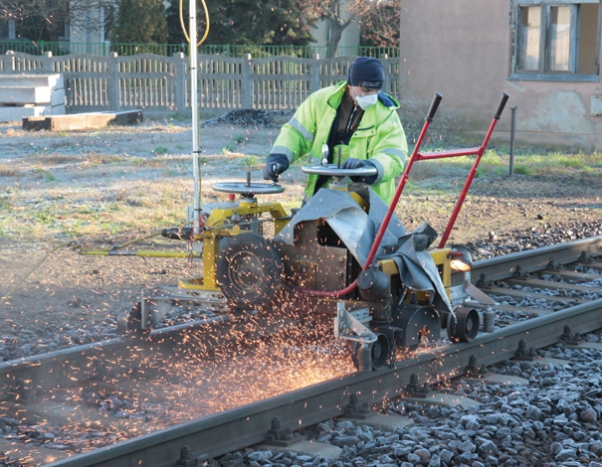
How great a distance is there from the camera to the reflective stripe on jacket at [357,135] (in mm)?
6348

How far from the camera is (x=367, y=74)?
618cm

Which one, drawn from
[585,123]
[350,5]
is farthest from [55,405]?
[350,5]

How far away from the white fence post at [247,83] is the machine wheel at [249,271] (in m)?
21.4

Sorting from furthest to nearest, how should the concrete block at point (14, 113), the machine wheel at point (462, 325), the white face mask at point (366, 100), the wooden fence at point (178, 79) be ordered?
the wooden fence at point (178, 79), the concrete block at point (14, 113), the machine wheel at point (462, 325), the white face mask at point (366, 100)

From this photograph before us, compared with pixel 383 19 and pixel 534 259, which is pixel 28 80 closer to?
pixel 383 19

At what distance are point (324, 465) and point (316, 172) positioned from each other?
1996mm

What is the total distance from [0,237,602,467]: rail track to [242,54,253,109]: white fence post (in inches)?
750

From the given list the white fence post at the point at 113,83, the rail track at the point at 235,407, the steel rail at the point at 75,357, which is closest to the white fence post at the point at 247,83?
the white fence post at the point at 113,83

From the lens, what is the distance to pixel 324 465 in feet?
15.4

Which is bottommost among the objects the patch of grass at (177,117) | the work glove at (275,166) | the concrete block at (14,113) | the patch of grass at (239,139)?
the patch of grass at (239,139)

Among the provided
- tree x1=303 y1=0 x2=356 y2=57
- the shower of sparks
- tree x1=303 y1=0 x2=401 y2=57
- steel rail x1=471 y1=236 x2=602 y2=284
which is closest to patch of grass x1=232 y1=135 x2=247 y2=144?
steel rail x1=471 y1=236 x2=602 y2=284

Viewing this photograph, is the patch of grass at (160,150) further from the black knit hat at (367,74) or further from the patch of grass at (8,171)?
the black knit hat at (367,74)

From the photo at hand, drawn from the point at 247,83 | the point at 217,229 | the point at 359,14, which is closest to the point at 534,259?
the point at 217,229

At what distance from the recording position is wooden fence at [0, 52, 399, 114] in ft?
88.0
